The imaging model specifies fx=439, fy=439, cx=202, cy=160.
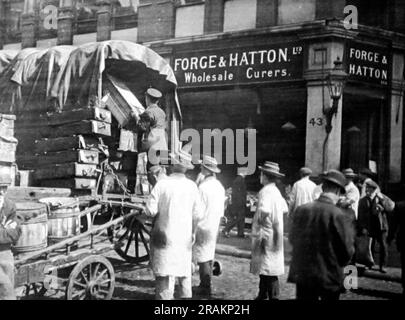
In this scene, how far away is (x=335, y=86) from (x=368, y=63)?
190 cm

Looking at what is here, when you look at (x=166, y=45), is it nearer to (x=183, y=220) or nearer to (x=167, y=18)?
(x=167, y=18)

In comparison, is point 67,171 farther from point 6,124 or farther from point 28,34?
point 28,34

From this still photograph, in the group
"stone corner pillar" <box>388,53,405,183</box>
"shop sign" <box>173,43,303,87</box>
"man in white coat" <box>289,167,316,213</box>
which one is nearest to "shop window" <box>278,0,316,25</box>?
"shop sign" <box>173,43,303,87</box>

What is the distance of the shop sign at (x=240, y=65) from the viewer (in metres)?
12.4

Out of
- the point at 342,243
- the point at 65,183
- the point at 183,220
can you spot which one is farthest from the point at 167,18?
the point at 342,243

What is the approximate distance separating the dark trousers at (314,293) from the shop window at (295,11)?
9.81 metres

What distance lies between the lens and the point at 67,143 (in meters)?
6.45

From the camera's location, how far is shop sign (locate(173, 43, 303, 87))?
12.4 meters

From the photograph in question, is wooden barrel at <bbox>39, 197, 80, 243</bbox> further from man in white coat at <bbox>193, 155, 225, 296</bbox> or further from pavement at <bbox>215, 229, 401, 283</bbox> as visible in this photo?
pavement at <bbox>215, 229, 401, 283</bbox>

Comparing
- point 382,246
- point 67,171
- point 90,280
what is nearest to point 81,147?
point 67,171

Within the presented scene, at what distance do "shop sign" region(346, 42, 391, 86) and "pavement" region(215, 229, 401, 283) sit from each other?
531cm
